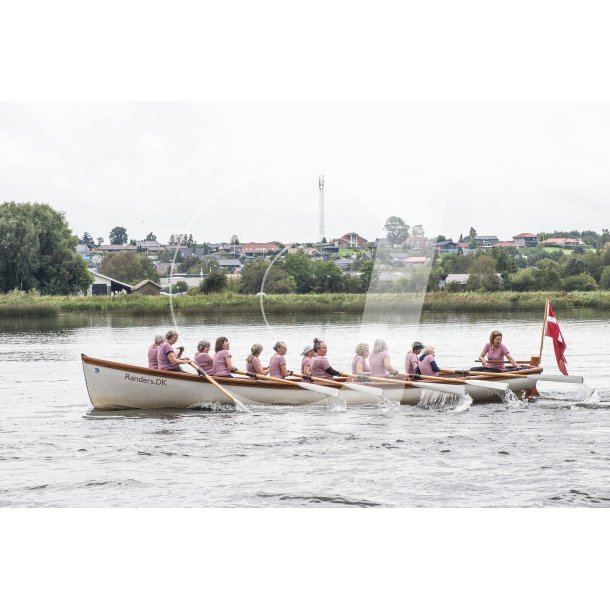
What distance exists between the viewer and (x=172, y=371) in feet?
59.5

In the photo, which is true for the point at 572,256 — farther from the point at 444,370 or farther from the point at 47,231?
the point at 444,370

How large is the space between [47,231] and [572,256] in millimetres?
32012

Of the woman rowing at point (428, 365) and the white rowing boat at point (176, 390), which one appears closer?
the white rowing boat at point (176, 390)

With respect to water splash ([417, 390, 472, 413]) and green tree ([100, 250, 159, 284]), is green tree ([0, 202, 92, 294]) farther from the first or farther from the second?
water splash ([417, 390, 472, 413])

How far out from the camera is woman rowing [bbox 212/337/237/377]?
18.3 m

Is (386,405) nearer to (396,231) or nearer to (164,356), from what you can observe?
(396,231)

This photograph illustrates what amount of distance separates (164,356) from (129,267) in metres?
44.5

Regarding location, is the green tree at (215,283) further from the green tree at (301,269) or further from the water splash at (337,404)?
the water splash at (337,404)

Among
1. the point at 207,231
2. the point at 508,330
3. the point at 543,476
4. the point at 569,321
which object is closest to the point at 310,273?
the point at 207,231

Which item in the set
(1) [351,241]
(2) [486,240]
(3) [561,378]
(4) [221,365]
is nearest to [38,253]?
(2) [486,240]

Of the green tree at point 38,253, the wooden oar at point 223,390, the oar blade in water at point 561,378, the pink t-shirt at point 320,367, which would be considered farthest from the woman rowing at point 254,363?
the green tree at point 38,253

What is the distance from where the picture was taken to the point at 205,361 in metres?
18.6

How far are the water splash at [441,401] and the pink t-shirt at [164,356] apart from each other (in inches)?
183

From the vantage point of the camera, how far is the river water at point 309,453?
12578 millimetres
